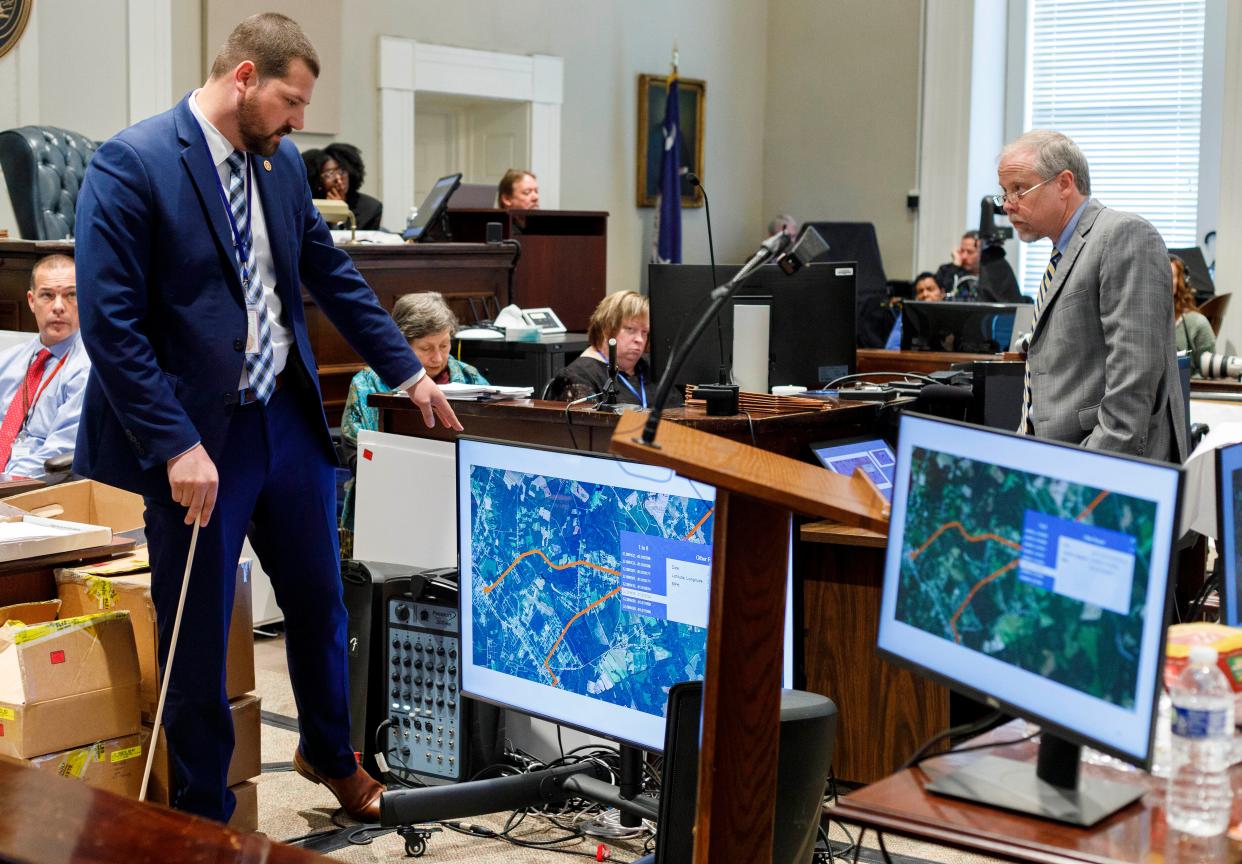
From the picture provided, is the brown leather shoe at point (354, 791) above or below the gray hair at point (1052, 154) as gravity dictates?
below

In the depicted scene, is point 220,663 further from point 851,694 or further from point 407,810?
point 851,694

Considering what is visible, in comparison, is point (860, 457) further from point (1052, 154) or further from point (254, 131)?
point (254, 131)

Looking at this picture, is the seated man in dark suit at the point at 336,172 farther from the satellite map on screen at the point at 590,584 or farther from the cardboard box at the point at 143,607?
the satellite map on screen at the point at 590,584

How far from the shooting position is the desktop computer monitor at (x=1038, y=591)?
1.45 m

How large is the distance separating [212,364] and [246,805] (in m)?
0.96

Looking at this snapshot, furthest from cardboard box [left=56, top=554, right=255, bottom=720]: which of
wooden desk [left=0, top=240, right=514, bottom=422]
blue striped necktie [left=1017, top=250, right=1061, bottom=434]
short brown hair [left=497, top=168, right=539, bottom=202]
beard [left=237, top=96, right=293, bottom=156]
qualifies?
short brown hair [left=497, top=168, right=539, bottom=202]

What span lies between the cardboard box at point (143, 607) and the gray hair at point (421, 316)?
4.62 feet

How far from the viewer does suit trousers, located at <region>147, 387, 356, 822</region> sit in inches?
105

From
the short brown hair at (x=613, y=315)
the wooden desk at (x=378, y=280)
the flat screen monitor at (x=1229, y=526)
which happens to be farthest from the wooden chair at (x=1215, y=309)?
the flat screen monitor at (x=1229, y=526)

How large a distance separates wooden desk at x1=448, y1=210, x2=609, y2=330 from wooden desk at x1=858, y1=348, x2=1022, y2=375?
2.70 metres

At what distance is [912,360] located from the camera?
5.16 meters

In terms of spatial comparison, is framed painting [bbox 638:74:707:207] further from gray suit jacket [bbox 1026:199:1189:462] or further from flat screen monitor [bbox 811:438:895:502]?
gray suit jacket [bbox 1026:199:1189:462]

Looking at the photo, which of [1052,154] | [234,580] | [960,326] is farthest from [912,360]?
[234,580]

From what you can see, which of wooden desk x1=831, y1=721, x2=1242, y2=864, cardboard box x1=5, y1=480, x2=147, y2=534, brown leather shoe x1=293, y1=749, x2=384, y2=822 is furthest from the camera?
cardboard box x1=5, y1=480, x2=147, y2=534
